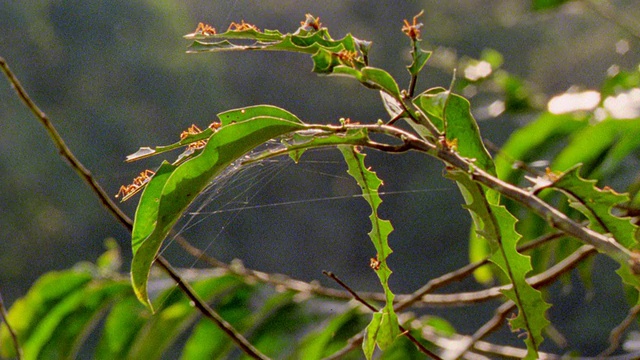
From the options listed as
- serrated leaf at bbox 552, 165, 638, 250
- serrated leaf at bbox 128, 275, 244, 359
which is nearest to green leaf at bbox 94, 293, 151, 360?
serrated leaf at bbox 128, 275, 244, 359

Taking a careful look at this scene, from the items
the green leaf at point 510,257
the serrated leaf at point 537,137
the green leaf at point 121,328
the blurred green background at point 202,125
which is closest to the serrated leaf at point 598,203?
the green leaf at point 510,257

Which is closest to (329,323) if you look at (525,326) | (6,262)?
(525,326)

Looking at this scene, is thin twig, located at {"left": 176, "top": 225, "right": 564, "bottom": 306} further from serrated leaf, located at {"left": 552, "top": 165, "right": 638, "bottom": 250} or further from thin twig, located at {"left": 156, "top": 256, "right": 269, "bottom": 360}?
serrated leaf, located at {"left": 552, "top": 165, "right": 638, "bottom": 250}

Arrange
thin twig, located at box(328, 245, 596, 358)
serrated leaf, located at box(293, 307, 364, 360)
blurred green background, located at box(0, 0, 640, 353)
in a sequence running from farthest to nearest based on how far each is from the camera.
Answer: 1. blurred green background, located at box(0, 0, 640, 353)
2. serrated leaf, located at box(293, 307, 364, 360)
3. thin twig, located at box(328, 245, 596, 358)

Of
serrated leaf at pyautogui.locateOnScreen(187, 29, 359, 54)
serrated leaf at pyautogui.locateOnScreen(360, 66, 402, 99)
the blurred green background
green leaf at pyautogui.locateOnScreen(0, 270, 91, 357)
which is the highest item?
the blurred green background

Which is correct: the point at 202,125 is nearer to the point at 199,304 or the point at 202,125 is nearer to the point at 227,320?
the point at 227,320

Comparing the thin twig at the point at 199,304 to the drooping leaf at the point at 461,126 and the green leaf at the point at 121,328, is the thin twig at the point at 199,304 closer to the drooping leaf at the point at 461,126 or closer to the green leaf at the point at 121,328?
the drooping leaf at the point at 461,126
